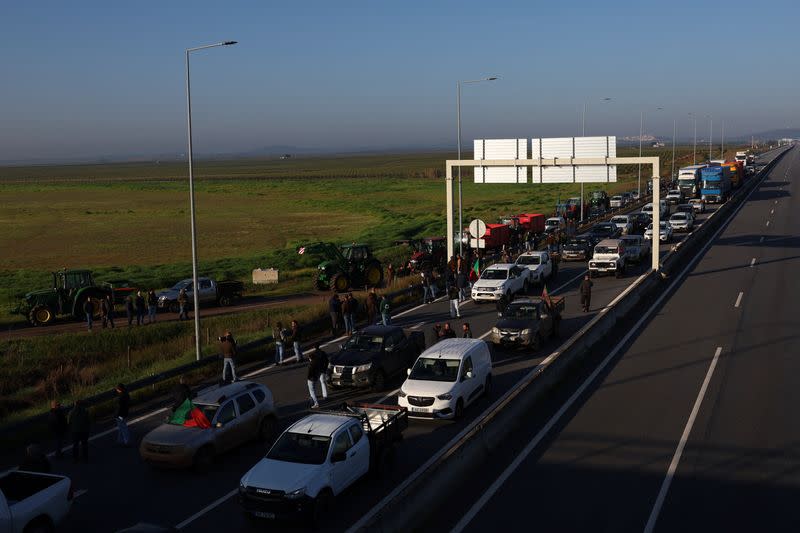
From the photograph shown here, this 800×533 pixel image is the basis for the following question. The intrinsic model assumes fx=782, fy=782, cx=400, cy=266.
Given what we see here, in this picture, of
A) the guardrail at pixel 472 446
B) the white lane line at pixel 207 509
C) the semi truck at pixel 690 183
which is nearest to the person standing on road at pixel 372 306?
the guardrail at pixel 472 446

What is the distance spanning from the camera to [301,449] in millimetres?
13008

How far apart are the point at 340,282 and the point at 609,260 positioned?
12.9 m

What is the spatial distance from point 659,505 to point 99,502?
938 centimetres

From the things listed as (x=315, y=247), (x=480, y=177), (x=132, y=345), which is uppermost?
(x=480, y=177)

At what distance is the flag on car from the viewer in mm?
14977

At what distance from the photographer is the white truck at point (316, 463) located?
469 inches

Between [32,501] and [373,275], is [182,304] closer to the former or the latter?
[373,275]

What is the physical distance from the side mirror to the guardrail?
95cm

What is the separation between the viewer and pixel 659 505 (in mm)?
12453

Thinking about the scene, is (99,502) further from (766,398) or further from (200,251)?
(200,251)

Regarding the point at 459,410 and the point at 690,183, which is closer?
the point at 459,410

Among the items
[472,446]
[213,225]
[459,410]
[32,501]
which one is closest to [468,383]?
[459,410]

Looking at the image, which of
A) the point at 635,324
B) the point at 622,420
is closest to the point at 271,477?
the point at 622,420

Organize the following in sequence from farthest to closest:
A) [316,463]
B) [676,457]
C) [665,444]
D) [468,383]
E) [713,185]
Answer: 1. [713,185]
2. [468,383]
3. [665,444]
4. [676,457]
5. [316,463]
